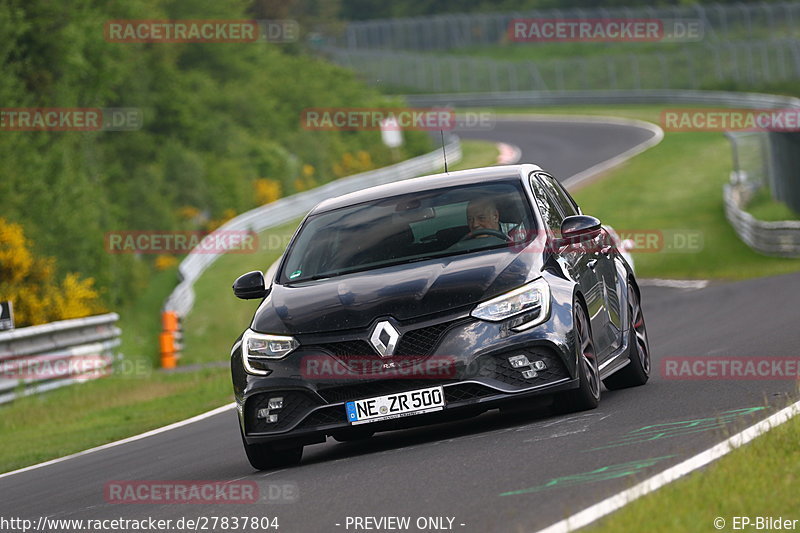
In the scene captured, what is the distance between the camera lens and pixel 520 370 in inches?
337

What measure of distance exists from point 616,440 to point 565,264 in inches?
69.8

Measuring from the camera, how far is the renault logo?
27.5 feet

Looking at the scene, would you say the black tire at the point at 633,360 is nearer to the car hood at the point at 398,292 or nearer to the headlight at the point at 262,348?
the car hood at the point at 398,292

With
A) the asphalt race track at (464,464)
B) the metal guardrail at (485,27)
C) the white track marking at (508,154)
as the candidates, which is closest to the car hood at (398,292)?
the asphalt race track at (464,464)

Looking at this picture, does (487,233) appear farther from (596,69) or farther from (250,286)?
(596,69)

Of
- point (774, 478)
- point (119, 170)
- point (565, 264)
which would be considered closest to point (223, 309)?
point (119, 170)

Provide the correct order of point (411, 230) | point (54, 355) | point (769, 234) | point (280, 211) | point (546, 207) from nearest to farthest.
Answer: point (411, 230) → point (546, 207) → point (54, 355) → point (769, 234) → point (280, 211)

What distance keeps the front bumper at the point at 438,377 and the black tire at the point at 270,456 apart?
8.6 inches

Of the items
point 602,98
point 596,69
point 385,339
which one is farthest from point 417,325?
point 596,69

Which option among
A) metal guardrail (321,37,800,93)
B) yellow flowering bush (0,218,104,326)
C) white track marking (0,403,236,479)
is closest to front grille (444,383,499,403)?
white track marking (0,403,236,479)

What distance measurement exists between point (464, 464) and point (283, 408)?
4.88 feet

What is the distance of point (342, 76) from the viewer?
79750 mm

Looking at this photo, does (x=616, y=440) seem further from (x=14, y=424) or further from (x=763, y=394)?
(x=14, y=424)

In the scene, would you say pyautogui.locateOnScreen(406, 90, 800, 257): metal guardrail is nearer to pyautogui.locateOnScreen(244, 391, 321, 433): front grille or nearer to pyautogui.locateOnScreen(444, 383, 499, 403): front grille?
pyautogui.locateOnScreen(444, 383, 499, 403): front grille
